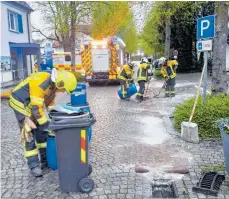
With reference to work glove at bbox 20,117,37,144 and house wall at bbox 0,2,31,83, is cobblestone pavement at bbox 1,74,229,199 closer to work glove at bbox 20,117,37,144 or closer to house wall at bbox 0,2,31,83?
work glove at bbox 20,117,37,144

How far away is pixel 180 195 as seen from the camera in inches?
140

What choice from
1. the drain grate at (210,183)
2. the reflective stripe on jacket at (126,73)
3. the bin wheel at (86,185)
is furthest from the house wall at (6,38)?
the drain grate at (210,183)

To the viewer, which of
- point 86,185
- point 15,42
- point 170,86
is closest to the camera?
point 86,185

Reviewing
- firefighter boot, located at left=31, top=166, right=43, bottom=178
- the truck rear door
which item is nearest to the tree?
the truck rear door

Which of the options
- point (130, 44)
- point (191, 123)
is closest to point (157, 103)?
point (191, 123)

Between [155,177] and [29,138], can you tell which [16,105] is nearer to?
[29,138]

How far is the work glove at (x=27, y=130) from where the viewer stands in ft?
13.6

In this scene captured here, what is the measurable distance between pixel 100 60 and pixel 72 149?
40.4 ft

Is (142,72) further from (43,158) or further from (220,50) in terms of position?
(43,158)

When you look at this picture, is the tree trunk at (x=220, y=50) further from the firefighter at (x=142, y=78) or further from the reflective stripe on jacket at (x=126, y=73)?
the reflective stripe on jacket at (x=126, y=73)

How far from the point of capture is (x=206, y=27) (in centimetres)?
574

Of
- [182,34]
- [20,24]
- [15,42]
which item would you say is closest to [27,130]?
[15,42]

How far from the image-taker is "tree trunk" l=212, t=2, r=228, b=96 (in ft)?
20.7

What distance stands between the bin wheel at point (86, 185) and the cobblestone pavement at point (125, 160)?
63 mm
